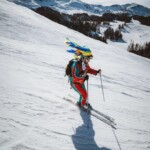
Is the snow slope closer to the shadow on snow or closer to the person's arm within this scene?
the shadow on snow

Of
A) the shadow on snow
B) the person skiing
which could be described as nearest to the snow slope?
the shadow on snow

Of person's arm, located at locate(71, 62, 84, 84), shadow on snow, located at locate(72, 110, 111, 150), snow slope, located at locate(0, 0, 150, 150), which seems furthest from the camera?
person's arm, located at locate(71, 62, 84, 84)

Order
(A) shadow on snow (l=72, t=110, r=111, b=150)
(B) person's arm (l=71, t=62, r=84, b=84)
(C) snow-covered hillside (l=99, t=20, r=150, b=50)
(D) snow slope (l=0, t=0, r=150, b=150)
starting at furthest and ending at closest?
(C) snow-covered hillside (l=99, t=20, r=150, b=50)
(B) person's arm (l=71, t=62, r=84, b=84)
(A) shadow on snow (l=72, t=110, r=111, b=150)
(D) snow slope (l=0, t=0, r=150, b=150)

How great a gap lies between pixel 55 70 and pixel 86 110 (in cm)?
409

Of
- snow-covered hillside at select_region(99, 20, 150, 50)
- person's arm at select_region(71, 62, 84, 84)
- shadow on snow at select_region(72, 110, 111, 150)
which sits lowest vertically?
shadow on snow at select_region(72, 110, 111, 150)

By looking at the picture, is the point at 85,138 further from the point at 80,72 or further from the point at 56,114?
the point at 80,72

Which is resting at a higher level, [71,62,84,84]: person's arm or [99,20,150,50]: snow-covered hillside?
[99,20,150,50]: snow-covered hillside

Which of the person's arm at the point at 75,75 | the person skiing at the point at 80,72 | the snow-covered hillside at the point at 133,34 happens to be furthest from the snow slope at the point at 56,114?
the snow-covered hillside at the point at 133,34

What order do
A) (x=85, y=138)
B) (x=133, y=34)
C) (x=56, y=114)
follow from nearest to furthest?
1. (x=85, y=138)
2. (x=56, y=114)
3. (x=133, y=34)

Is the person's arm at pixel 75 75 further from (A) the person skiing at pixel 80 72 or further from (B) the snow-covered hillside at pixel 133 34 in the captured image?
(B) the snow-covered hillside at pixel 133 34

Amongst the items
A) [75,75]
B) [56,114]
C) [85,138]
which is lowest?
[85,138]

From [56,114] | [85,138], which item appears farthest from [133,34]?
[85,138]

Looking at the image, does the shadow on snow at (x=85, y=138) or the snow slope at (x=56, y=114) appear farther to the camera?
the shadow on snow at (x=85, y=138)

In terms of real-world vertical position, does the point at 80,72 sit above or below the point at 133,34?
below
